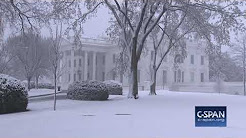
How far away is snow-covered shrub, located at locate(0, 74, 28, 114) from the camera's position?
37.7 ft

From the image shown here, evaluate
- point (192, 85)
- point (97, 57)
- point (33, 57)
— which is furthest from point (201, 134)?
point (97, 57)

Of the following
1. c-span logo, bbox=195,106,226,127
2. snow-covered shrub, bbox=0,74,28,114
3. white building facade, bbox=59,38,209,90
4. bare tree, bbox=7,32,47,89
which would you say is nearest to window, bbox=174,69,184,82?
white building facade, bbox=59,38,209,90

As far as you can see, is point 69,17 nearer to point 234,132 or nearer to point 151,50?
point 234,132

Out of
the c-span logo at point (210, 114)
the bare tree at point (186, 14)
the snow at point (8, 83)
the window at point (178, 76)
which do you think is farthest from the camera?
the window at point (178, 76)

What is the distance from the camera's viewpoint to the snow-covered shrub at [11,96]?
11500 millimetres

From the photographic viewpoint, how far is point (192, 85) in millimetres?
42312

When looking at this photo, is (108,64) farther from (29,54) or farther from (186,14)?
(186,14)

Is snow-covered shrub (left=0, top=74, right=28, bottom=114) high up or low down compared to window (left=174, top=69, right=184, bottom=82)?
down

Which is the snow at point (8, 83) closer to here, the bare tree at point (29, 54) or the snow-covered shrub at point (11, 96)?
the snow-covered shrub at point (11, 96)

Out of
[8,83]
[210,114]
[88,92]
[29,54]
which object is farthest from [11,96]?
[29,54]

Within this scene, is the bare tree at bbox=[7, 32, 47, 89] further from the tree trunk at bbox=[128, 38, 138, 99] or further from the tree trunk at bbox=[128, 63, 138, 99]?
the tree trunk at bbox=[128, 63, 138, 99]

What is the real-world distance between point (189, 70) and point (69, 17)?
3884 cm

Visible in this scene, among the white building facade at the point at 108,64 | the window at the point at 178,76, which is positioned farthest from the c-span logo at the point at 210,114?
the window at the point at 178,76

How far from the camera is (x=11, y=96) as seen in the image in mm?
11719
